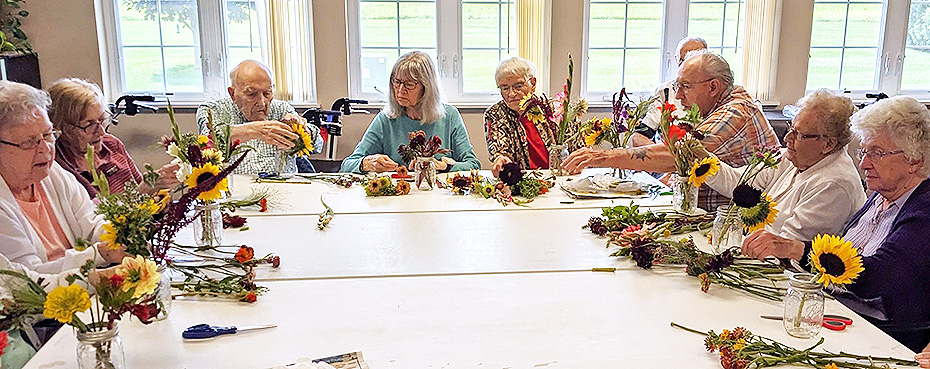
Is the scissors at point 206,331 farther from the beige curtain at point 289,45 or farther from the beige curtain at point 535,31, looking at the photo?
the beige curtain at point 535,31

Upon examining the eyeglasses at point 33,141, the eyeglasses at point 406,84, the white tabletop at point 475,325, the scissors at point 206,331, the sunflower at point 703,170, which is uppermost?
the eyeglasses at point 406,84

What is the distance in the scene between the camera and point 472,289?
1745 mm

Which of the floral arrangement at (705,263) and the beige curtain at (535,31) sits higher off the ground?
the beige curtain at (535,31)

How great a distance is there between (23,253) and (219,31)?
11.4 ft

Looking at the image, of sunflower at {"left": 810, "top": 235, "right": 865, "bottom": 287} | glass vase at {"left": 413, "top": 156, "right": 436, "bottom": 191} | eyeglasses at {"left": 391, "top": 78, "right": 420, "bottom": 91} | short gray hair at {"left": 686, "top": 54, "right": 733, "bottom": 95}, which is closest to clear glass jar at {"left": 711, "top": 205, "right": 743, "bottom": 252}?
sunflower at {"left": 810, "top": 235, "right": 865, "bottom": 287}

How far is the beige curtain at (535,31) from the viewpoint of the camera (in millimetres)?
4887

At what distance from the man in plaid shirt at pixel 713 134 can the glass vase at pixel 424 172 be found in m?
0.56

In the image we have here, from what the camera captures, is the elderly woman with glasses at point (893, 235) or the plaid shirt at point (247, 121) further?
the plaid shirt at point (247, 121)

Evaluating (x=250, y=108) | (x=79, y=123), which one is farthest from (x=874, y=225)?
(x=250, y=108)

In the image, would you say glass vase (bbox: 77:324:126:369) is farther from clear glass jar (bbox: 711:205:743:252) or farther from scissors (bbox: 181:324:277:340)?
clear glass jar (bbox: 711:205:743:252)

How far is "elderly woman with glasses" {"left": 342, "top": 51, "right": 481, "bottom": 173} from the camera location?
3.47m

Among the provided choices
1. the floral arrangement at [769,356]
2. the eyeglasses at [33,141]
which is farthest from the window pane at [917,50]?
the eyeglasses at [33,141]

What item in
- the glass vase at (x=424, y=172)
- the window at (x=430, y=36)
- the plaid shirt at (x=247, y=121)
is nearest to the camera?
the glass vase at (x=424, y=172)

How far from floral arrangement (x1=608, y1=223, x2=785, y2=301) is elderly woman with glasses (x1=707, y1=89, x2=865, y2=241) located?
424 mm
